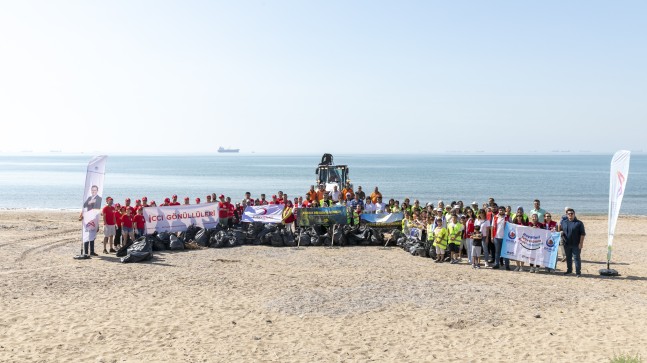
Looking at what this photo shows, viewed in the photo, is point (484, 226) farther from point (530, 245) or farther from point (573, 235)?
point (573, 235)

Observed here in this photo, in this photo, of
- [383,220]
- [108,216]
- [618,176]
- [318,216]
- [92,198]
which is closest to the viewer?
[618,176]

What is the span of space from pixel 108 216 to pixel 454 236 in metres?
10.3

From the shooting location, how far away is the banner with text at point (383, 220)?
1838 cm

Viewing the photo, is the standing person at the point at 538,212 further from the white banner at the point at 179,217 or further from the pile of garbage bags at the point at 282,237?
the white banner at the point at 179,217

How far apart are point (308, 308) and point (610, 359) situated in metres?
5.24

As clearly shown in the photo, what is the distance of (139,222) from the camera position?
16766 mm

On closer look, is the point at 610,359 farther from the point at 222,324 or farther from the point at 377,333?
the point at 222,324

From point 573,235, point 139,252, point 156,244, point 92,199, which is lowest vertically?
point 156,244

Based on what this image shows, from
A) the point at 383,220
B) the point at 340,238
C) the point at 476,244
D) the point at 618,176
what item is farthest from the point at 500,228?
the point at 340,238

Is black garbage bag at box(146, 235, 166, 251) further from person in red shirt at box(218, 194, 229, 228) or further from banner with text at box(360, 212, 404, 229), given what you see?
banner with text at box(360, 212, 404, 229)

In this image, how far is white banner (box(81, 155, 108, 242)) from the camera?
15.1 metres

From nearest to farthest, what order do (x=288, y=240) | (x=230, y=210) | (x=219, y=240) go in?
(x=219, y=240) < (x=288, y=240) < (x=230, y=210)

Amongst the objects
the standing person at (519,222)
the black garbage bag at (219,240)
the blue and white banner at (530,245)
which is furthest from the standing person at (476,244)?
the black garbage bag at (219,240)

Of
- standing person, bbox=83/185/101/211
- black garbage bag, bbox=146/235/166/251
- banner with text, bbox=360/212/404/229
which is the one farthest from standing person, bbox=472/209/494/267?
standing person, bbox=83/185/101/211
